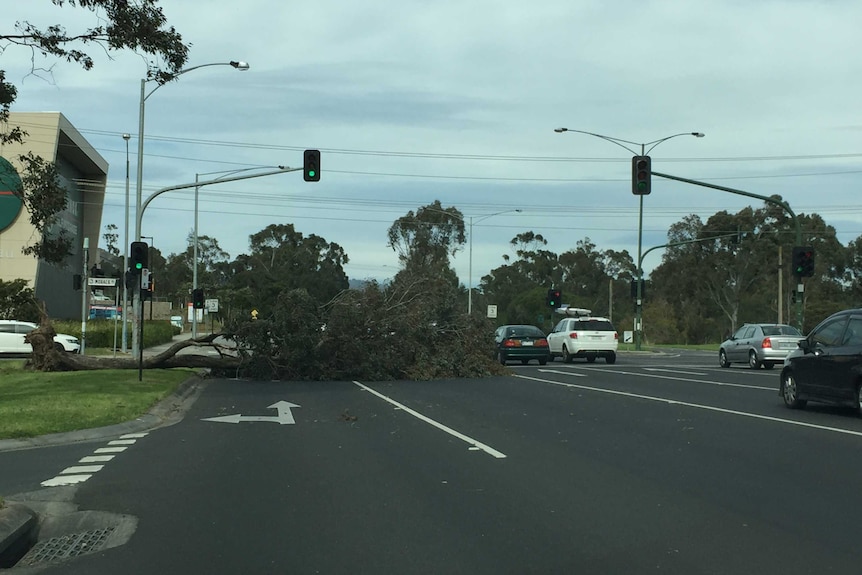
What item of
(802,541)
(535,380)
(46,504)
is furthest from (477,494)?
(535,380)

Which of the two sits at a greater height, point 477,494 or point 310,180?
point 310,180

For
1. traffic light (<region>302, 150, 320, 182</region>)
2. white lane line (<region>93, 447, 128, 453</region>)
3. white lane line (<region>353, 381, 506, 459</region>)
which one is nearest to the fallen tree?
traffic light (<region>302, 150, 320, 182</region>)

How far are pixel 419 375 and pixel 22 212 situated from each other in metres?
43.7

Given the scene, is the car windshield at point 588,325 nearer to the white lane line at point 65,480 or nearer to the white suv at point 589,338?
the white suv at point 589,338

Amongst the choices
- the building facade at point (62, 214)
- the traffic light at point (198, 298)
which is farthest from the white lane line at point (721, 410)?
the building facade at point (62, 214)

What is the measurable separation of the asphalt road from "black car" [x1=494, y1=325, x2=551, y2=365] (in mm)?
18533

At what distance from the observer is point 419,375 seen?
28.2 m

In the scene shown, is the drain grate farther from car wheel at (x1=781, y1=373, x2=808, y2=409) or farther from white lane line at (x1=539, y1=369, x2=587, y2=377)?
white lane line at (x1=539, y1=369, x2=587, y2=377)

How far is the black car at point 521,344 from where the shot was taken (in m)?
36.1

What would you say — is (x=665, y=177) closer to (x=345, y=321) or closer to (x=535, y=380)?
(x=535, y=380)

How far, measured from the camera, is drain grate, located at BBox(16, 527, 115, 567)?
689cm

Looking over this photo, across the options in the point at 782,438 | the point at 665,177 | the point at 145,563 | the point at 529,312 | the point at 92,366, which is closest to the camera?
the point at 145,563

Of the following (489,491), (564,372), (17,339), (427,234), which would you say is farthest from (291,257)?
(489,491)

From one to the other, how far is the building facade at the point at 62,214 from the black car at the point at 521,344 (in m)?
27.1
